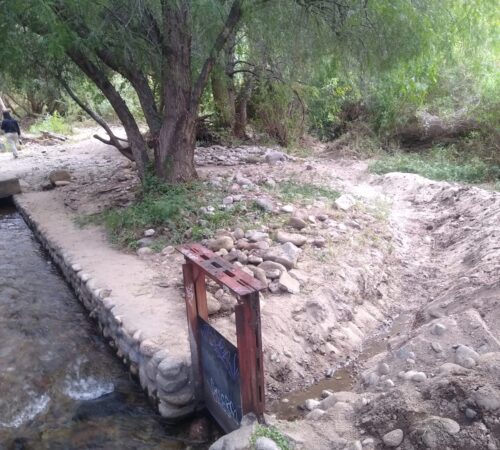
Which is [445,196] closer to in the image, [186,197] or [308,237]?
[308,237]

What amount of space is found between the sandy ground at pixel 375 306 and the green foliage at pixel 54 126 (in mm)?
10929

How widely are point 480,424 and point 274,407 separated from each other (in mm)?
1580

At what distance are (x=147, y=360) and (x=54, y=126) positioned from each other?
17129mm

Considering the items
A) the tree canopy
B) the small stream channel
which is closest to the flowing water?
the small stream channel

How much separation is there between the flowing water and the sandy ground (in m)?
0.50

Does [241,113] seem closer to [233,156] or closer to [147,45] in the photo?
[233,156]

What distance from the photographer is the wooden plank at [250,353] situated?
285 cm

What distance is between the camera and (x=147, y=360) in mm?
3867

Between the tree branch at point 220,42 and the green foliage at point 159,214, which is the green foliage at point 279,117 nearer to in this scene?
the tree branch at point 220,42

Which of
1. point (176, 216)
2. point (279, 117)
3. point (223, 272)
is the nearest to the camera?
point (223, 272)

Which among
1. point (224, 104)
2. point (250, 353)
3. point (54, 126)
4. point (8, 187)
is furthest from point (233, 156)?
point (54, 126)

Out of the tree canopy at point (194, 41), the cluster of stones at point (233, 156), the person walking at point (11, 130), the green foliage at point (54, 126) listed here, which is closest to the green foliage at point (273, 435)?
the tree canopy at point (194, 41)

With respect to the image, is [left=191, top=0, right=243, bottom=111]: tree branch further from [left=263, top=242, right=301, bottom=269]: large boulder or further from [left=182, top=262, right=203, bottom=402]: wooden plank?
[left=182, top=262, right=203, bottom=402]: wooden plank

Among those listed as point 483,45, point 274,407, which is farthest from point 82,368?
A: point 483,45
